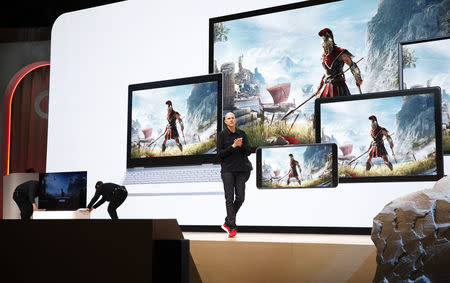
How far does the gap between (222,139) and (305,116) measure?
1110mm

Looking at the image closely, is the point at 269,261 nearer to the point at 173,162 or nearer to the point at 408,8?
the point at 173,162

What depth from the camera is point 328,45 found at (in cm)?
476

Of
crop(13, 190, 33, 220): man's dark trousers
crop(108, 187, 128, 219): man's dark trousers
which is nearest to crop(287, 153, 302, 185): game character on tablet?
crop(108, 187, 128, 219): man's dark trousers

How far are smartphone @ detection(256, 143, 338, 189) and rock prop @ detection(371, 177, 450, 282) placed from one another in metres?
0.76

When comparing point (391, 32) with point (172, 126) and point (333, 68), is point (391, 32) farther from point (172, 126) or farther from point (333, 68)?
point (172, 126)

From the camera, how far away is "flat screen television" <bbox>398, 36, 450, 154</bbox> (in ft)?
13.8

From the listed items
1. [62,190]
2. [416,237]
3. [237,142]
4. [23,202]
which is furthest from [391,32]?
[23,202]

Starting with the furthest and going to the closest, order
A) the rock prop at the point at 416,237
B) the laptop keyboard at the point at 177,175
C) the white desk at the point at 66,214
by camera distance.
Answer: the laptop keyboard at the point at 177,175 < the white desk at the point at 66,214 < the rock prop at the point at 416,237

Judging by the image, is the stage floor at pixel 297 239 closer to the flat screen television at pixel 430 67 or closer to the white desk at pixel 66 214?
the flat screen television at pixel 430 67

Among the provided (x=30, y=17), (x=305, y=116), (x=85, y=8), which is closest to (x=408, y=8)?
(x=305, y=116)

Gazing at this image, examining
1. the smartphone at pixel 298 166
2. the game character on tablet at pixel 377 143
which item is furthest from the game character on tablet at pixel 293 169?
the game character on tablet at pixel 377 143

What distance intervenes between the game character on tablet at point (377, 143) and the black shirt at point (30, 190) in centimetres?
294

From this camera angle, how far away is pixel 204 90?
185 inches

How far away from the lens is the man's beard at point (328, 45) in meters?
4.75
